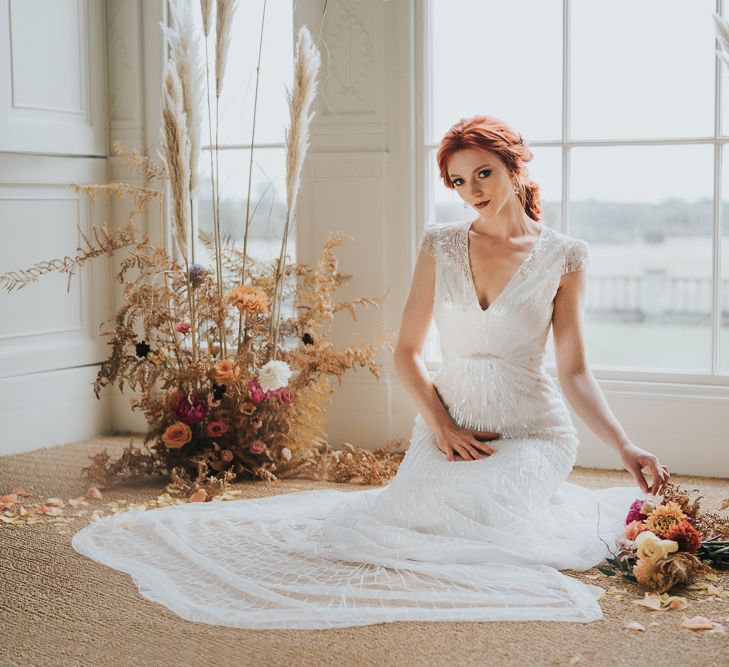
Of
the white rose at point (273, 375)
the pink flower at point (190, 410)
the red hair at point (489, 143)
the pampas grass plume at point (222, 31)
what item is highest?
the pampas grass plume at point (222, 31)

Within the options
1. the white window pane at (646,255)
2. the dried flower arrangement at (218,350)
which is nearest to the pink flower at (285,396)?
the dried flower arrangement at (218,350)

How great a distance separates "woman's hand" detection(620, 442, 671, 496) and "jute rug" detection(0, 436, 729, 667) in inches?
8.7

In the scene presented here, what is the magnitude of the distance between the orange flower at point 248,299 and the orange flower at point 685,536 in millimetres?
1491

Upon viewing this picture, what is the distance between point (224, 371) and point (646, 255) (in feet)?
42.1

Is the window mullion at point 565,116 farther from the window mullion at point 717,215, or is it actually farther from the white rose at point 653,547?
the white rose at point 653,547

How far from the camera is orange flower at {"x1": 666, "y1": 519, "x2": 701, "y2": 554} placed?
221cm

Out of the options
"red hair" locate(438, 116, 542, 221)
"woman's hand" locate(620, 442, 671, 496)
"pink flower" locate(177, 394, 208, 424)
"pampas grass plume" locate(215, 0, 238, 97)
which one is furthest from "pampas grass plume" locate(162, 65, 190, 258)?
"woman's hand" locate(620, 442, 671, 496)

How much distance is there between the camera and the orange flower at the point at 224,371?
3.18 meters

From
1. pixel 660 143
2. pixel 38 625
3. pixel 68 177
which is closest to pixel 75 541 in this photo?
pixel 38 625

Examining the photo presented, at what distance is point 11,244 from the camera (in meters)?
3.62

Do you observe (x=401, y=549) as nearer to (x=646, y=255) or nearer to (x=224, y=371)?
(x=224, y=371)

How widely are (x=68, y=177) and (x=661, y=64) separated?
15.5 feet

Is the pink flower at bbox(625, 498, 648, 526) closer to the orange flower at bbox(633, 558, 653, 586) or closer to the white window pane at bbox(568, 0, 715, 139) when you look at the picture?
the orange flower at bbox(633, 558, 653, 586)

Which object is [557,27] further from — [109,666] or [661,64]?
[661,64]
